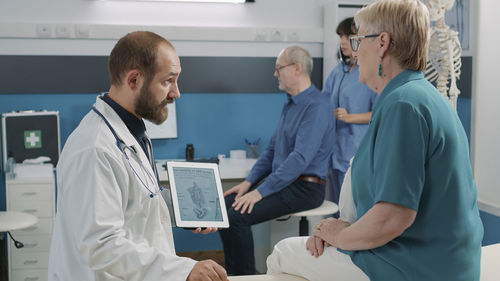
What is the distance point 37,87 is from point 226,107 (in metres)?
1.39

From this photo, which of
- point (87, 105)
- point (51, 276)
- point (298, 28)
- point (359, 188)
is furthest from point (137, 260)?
point (298, 28)

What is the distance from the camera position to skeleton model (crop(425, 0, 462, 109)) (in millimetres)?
2928

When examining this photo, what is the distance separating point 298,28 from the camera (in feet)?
13.6

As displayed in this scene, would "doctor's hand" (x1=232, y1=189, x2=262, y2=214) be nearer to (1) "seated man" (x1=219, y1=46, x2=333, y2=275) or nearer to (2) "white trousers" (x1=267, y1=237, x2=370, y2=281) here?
(1) "seated man" (x1=219, y1=46, x2=333, y2=275)

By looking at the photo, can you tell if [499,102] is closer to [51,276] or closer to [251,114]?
[251,114]

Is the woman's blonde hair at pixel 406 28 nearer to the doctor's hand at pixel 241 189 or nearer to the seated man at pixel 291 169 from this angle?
the seated man at pixel 291 169

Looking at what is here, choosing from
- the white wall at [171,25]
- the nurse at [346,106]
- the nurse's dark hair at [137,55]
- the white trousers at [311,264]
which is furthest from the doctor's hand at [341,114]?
the nurse's dark hair at [137,55]

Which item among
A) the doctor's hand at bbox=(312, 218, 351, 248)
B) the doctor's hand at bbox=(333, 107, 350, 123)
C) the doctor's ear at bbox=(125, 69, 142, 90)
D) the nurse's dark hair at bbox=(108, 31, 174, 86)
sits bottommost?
the doctor's hand at bbox=(312, 218, 351, 248)

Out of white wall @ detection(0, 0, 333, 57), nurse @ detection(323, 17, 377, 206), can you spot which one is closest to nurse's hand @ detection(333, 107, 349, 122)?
nurse @ detection(323, 17, 377, 206)

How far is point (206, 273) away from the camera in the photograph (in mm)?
1362

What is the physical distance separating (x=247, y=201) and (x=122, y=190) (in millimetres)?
1610

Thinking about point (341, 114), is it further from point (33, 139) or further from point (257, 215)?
point (33, 139)

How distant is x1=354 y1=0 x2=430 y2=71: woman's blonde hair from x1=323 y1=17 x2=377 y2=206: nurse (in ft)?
5.66

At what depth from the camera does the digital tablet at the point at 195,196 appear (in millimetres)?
1614
